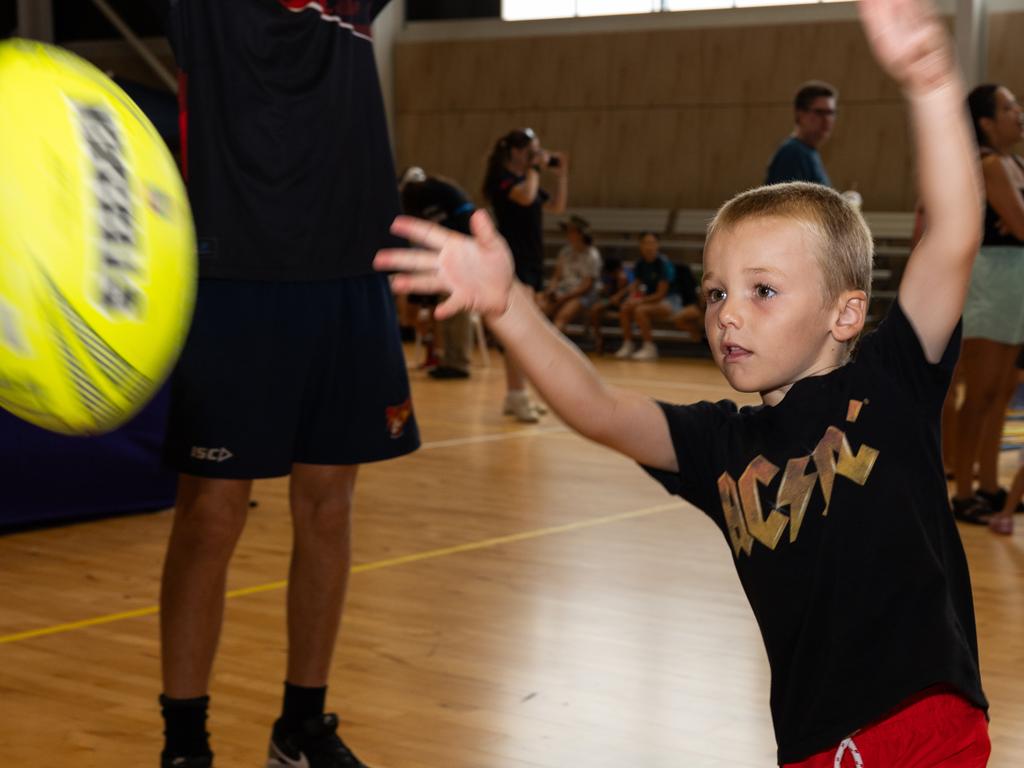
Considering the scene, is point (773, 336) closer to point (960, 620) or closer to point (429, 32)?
point (960, 620)

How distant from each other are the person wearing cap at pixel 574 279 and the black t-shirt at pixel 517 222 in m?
→ 4.61

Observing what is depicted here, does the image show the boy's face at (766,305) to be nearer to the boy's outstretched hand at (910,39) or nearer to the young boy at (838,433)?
the young boy at (838,433)

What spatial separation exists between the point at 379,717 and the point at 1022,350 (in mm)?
3277

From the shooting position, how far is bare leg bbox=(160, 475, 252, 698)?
2.55m

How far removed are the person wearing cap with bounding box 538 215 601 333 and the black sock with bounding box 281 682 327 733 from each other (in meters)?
10.7

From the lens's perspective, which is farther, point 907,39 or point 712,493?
point 712,493

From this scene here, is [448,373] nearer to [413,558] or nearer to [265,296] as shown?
[413,558]

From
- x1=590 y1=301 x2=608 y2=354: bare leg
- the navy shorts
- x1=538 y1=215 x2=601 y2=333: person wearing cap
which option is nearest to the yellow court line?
the navy shorts

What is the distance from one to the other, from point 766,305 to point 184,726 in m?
1.38

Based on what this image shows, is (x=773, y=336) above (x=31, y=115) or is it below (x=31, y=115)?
below

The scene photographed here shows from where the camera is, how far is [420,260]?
1.72m

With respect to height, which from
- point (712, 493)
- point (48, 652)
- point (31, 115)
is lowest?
point (48, 652)

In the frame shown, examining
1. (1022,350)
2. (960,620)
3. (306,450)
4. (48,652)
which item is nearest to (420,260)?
(960,620)

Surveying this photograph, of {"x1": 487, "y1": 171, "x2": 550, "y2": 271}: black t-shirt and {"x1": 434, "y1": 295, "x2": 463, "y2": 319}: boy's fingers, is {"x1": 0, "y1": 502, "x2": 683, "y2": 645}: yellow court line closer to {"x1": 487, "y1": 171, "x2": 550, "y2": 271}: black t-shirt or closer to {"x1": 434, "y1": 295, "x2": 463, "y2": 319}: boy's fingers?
{"x1": 434, "y1": 295, "x2": 463, "y2": 319}: boy's fingers
